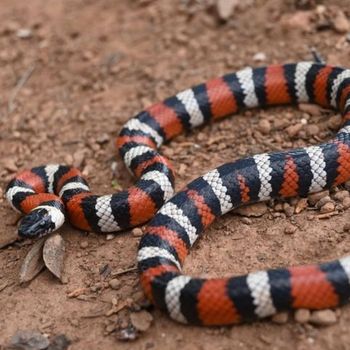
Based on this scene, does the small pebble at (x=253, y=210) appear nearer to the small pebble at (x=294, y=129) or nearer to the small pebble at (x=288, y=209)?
the small pebble at (x=288, y=209)

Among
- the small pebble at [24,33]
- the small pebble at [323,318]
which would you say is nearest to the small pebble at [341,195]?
the small pebble at [323,318]

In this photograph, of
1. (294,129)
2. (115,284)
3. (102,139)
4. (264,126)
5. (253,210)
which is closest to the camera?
(115,284)

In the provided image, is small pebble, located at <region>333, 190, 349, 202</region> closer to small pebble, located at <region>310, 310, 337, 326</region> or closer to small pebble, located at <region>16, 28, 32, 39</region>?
small pebble, located at <region>310, 310, 337, 326</region>

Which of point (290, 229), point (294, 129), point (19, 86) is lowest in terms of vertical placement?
point (290, 229)

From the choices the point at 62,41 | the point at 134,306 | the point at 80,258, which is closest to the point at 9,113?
the point at 62,41

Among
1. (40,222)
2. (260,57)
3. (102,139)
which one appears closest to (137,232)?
(40,222)

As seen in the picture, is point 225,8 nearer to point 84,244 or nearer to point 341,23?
point 341,23
